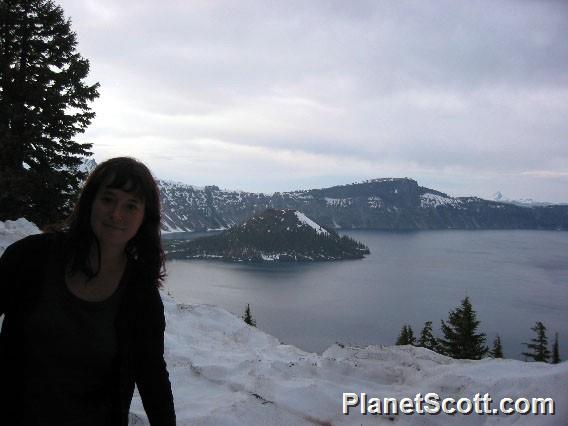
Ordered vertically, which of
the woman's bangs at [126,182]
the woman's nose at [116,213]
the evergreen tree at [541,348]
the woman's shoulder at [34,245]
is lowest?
the evergreen tree at [541,348]

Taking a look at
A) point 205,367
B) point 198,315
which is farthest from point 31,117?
point 205,367

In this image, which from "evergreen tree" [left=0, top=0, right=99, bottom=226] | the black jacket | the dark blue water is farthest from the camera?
the dark blue water

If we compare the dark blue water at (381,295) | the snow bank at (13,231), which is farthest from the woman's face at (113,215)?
the dark blue water at (381,295)

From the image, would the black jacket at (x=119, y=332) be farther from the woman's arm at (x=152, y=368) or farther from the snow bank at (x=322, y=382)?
the snow bank at (x=322, y=382)

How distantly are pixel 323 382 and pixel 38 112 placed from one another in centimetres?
1781

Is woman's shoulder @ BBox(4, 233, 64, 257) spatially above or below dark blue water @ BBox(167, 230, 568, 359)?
above

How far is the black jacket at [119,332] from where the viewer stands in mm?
2734

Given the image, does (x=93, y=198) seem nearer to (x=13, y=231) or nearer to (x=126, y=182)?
(x=126, y=182)

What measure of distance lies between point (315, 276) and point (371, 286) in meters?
34.0

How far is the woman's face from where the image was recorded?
120 inches

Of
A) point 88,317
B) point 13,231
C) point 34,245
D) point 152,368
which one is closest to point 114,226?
point 34,245

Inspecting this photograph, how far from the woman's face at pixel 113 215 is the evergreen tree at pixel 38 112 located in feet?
54.8

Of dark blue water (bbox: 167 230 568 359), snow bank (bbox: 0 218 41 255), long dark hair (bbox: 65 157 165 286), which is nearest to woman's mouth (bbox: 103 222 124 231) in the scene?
long dark hair (bbox: 65 157 165 286)

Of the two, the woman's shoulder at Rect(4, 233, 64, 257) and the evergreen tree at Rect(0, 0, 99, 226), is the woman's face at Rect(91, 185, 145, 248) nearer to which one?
the woman's shoulder at Rect(4, 233, 64, 257)
